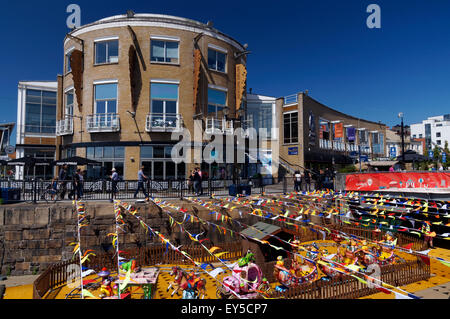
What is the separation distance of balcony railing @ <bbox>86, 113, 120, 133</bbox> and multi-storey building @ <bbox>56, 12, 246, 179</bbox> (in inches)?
2.7

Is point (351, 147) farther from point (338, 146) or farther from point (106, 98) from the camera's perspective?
point (106, 98)

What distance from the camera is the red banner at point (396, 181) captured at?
45.9 ft

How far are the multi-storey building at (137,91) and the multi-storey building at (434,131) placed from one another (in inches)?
3079

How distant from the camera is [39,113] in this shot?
94.4 ft

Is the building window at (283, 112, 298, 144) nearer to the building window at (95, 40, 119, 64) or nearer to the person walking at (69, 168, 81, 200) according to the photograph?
the building window at (95, 40, 119, 64)

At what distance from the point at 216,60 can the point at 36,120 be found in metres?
20.7

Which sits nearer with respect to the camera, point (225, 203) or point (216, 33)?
point (225, 203)

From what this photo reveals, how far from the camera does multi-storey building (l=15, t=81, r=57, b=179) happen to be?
91.0 ft

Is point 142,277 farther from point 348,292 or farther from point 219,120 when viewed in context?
point 219,120

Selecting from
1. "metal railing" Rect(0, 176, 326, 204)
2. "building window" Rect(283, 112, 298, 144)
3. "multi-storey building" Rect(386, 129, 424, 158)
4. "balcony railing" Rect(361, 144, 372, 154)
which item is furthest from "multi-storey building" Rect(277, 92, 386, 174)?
"metal railing" Rect(0, 176, 326, 204)

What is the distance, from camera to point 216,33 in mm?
23016
